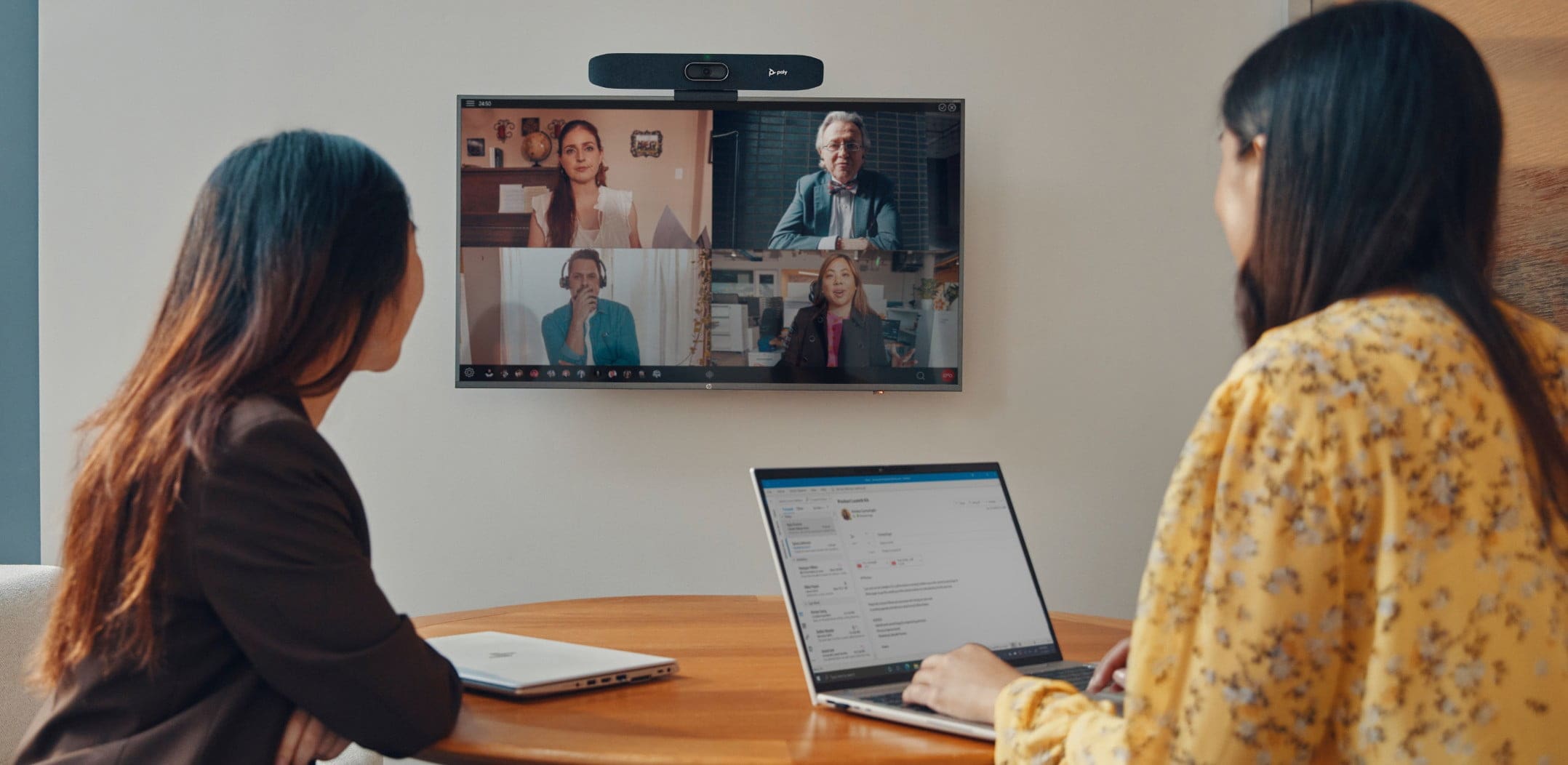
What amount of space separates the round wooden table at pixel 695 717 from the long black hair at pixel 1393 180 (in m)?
0.57

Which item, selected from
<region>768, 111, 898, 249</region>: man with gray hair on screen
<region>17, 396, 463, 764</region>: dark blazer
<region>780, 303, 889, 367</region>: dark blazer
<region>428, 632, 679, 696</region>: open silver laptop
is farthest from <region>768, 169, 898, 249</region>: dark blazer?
<region>17, 396, 463, 764</region>: dark blazer

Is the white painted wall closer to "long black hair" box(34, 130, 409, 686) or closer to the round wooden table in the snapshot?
the round wooden table

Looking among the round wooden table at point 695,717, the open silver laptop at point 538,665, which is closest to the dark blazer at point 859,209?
the round wooden table at point 695,717

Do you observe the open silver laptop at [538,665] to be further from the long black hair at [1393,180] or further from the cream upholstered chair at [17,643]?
the long black hair at [1393,180]

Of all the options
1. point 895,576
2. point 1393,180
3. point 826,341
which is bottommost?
point 895,576

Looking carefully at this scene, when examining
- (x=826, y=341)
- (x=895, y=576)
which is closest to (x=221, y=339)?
(x=895, y=576)

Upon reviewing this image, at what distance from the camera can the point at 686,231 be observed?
285cm

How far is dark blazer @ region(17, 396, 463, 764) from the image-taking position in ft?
3.78

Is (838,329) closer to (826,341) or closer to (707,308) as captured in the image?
(826,341)

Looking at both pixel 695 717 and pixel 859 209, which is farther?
pixel 859 209

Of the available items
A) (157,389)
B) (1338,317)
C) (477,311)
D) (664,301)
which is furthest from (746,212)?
(1338,317)

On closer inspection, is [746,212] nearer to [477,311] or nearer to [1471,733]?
[477,311]

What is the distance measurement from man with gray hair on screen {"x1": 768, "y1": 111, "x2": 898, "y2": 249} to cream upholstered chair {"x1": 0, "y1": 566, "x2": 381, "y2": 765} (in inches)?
65.6

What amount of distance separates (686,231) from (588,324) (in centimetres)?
33
